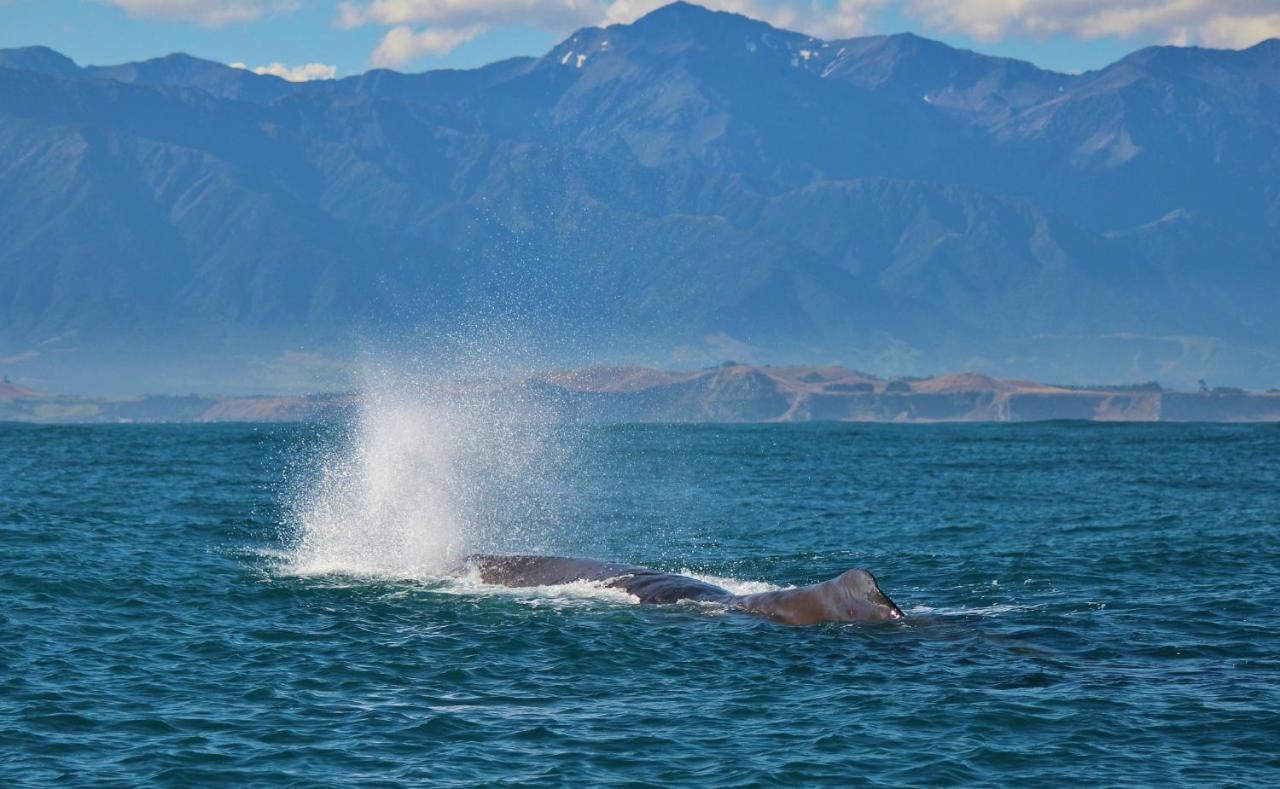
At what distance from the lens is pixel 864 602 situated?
33.4m

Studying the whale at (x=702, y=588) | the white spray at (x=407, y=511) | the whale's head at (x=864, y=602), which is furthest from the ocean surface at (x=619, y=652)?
the whale at (x=702, y=588)

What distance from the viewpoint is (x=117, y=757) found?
23141 millimetres

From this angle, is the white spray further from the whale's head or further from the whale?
the whale's head

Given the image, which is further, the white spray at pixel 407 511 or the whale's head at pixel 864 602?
the white spray at pixel 407 511

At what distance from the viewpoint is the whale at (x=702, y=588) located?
33.4 metres

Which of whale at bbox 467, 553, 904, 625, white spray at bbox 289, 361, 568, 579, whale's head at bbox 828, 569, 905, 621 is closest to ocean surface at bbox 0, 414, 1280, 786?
white spray at bbox 289, 361, 568, 579

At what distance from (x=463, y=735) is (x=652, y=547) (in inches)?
1115

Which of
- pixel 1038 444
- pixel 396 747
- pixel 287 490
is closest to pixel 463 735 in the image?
pixel 396 747

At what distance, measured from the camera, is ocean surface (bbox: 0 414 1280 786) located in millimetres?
23141

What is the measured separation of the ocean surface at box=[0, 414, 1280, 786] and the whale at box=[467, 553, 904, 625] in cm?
67

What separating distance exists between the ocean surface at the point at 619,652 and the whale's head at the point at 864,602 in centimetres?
56

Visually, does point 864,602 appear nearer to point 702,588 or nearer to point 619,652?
point 702,588

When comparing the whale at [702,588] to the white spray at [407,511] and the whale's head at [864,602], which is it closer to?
the whale's head at [864,602]

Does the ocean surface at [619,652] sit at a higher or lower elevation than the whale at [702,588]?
lower
